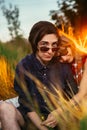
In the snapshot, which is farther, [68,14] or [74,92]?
[68,14]

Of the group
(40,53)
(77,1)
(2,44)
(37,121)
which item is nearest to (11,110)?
(37,121)

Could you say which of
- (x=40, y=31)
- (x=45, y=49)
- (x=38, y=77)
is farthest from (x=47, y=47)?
(x=38, y=77)

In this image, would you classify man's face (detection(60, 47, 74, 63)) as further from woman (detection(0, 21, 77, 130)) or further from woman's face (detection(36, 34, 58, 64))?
woman's face (detection(36, 34, 58, 64))

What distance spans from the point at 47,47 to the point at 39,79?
1.08 ft

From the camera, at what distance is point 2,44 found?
336 inches

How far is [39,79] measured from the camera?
15.7 ft

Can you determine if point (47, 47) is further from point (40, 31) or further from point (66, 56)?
point (66, 56)

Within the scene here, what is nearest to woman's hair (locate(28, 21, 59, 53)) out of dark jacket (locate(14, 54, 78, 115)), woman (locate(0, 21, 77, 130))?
woman (locate(0, 21, 77, 130))

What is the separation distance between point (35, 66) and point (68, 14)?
28.1ft

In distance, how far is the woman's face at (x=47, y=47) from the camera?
4.60 meters

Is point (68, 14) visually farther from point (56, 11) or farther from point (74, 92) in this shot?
point (74, 92)

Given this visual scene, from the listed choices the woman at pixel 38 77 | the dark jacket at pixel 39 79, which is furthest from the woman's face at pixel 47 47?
the dark jacket at pixel 39 79

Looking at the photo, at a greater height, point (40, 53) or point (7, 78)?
point (40, 53)

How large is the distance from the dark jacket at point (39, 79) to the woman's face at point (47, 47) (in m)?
0.13
